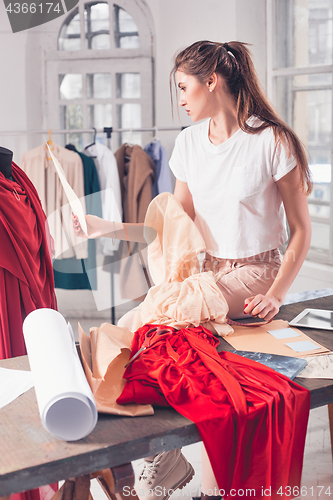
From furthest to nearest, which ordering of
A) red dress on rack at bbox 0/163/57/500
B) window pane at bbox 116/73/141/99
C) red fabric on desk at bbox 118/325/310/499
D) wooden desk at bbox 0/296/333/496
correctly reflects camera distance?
window pane at bbox 116/73/141/99
red dress on rack at bbox 0/163/57/500
red fabric on desk at bbox 118/325/310/499
wooden desk at bbox 0/296/333/496

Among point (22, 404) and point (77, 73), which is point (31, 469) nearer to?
point (22, 404)

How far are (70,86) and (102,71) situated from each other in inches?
9.7

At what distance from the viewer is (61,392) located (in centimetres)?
72

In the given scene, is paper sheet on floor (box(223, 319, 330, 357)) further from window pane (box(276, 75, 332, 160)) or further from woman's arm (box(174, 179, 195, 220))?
window pane (box(276, 75, 332, 160))

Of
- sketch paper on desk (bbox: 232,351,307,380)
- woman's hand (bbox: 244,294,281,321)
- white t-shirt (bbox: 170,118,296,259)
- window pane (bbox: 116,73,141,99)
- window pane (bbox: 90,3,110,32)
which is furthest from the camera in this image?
window pane (bbox: 116,73,141,99)

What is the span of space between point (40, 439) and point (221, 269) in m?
0.91

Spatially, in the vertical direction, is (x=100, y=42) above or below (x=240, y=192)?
above

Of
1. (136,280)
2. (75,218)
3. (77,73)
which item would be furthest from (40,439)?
(77,73)

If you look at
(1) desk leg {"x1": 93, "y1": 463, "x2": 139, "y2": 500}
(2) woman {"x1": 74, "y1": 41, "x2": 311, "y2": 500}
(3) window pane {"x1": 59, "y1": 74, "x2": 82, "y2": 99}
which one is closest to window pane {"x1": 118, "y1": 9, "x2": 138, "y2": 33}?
(3) window pane {"x1": 59, "y1": 74, "x2": 82, "y2": 99}


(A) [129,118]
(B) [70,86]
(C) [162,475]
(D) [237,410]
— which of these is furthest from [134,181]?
(D) [237,410]

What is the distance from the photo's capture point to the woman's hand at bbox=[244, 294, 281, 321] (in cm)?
123

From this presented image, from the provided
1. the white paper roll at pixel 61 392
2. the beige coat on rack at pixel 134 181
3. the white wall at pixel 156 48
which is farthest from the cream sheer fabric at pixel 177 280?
the white wall at pixel 156 48

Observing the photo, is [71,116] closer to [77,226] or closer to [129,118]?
[129,118]

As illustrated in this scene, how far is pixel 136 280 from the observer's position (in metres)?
1.92
